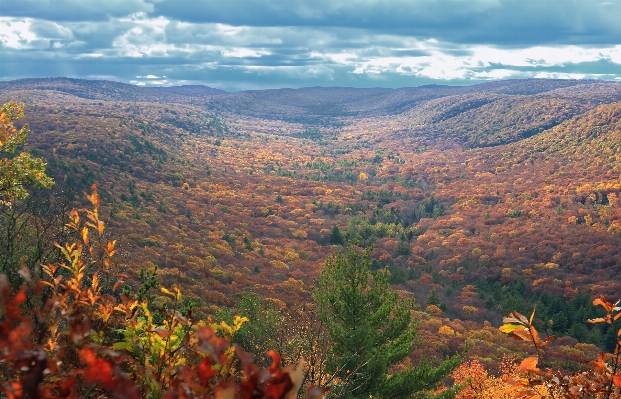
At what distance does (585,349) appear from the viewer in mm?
47438

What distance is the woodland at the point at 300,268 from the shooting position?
10.9 ft

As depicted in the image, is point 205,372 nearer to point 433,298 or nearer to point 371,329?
point 371,329

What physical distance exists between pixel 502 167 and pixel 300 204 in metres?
81.3

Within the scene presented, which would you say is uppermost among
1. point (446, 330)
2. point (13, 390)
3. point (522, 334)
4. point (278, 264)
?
point (13, 390)

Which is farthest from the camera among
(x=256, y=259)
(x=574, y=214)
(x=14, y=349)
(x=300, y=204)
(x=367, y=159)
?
(x=367, y=159)

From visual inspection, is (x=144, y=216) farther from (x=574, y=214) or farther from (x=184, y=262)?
(x=574, y=214)

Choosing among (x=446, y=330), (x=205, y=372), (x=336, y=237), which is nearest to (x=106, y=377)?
(x=205, y=372)

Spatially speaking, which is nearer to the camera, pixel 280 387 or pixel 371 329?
pixel 280 387

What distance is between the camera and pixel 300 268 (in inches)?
2707

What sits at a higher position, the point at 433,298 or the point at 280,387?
the point at 280,387

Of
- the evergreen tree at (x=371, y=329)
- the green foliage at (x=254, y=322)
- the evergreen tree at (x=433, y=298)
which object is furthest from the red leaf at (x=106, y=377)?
the evergreen tree at (x=433, y=298)

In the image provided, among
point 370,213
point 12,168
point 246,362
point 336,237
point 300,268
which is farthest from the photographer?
point 370,213

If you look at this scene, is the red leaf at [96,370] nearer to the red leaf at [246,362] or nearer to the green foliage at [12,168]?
the red leaf at [246,362]

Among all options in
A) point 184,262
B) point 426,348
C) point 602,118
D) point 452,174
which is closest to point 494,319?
point 426,348
